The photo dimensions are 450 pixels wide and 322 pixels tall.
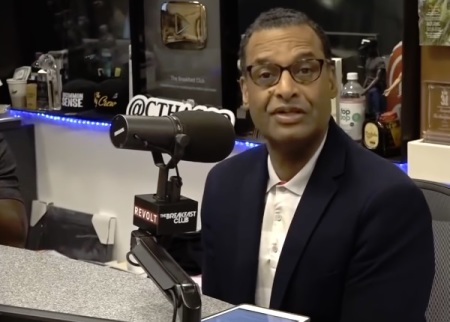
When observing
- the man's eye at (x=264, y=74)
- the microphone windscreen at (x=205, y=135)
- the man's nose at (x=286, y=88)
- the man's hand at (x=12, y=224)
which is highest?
the man's eye at (x=264, y=74)

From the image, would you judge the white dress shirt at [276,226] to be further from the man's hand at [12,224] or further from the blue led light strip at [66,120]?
the blue led light strip at [66,120]

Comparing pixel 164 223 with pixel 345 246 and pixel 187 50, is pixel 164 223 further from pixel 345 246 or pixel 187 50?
pixel 187 50

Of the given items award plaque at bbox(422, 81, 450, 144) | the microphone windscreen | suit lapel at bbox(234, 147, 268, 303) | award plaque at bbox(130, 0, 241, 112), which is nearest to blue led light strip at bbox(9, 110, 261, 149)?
award plaque at bbox(130, 0, 241, 112)

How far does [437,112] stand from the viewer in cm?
220

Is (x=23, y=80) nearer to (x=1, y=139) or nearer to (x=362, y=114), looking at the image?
(x=1, y=139)

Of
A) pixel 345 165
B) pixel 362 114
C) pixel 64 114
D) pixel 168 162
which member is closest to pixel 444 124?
pixel 362 114

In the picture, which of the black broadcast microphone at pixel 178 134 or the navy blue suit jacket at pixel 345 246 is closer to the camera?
the black broadcast microphone at pixel 178 134

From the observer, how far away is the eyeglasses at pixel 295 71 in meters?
1.24

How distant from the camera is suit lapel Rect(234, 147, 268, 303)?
4.48ft

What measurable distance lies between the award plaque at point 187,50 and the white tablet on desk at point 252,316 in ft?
6.25

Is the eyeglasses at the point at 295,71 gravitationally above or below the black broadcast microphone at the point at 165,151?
above

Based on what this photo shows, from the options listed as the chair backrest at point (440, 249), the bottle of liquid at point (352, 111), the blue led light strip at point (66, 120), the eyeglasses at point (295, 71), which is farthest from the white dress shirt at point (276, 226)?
the blue led light strip at point (66, 120)

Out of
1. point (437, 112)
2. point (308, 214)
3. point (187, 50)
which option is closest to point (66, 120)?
point (187, 50)

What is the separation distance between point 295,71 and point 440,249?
53cm
